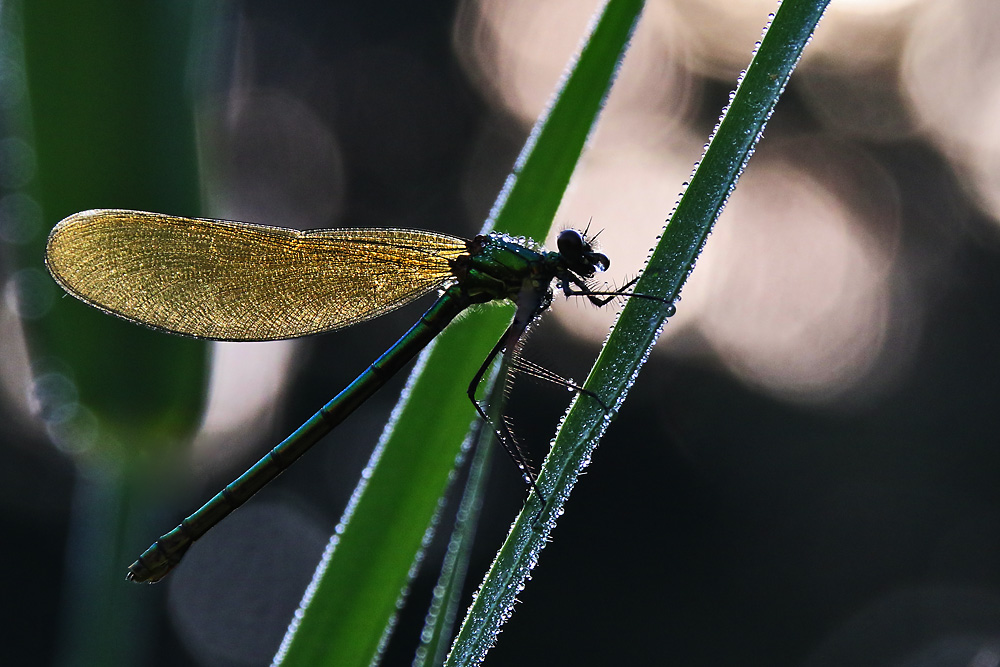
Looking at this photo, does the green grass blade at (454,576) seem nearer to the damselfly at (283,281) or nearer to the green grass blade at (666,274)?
the green grass blade at (666,274)

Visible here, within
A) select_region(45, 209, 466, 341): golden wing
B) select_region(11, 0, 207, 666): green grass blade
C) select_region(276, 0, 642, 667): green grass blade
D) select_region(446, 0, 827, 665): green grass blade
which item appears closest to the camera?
select_region(446, 0, 827, 665): green grass blade

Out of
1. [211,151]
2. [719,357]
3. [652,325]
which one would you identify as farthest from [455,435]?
[719,357]

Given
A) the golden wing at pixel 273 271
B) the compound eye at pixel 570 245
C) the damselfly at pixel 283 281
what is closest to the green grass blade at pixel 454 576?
the damselfly at pixel 283 281

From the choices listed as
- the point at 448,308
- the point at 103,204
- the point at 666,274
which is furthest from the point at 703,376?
the point at 666,274

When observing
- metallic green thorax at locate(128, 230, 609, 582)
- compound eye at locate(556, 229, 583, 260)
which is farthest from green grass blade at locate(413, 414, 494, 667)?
compound eye at locate(556, 229, 583, 260)

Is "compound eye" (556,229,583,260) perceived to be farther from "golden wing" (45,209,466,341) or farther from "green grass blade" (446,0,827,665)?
"green grass blade" (446,0,827,665)

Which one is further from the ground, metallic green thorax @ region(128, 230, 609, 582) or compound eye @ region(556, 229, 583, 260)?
compound eye @ region(556, 229, 583, 260)

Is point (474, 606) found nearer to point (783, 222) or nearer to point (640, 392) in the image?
A: point (783, 222)
